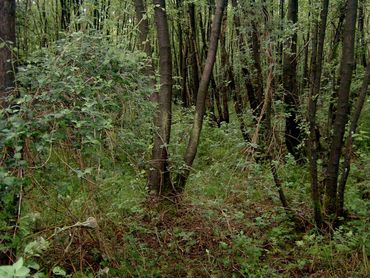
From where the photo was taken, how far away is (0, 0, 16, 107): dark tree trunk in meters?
3.50

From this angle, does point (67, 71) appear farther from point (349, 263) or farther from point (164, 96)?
point (349, 263)

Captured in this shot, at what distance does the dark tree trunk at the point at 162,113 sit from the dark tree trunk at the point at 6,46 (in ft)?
7.88

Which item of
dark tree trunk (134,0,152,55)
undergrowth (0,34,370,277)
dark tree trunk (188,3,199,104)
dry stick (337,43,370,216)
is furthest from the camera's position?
dark tree trunk (188,3,199,104)

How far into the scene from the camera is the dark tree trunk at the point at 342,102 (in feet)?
15.3

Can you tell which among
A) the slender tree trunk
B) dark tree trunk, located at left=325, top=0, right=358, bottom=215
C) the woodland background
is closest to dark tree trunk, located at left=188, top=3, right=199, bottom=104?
the woodland background

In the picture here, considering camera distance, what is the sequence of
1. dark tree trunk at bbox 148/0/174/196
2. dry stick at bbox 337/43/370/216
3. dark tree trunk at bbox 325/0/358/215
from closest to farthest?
dark tree trunk at bbox 325/0/358/215, dry stick at bbox 337/43/370/216, dark tree trunk at bbox 148/0/174/196

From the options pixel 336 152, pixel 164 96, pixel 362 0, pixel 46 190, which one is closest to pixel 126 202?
pixel 164 96

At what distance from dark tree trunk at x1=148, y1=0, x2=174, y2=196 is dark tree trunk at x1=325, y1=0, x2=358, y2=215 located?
2.10 m

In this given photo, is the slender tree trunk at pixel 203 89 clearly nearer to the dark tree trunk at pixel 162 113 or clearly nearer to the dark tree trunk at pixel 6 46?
the dark tree trunk at pixel 162 113

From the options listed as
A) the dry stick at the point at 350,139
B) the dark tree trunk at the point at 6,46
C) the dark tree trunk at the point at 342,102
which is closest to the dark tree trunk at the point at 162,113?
the dark tree trunk at the point at 342,102

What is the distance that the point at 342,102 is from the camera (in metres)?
4.75

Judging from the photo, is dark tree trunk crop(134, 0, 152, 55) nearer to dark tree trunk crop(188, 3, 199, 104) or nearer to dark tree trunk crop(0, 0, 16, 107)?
dark tree trunk crop(0, 0, 16, 107)

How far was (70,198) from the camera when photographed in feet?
15.1

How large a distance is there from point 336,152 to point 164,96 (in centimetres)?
238
